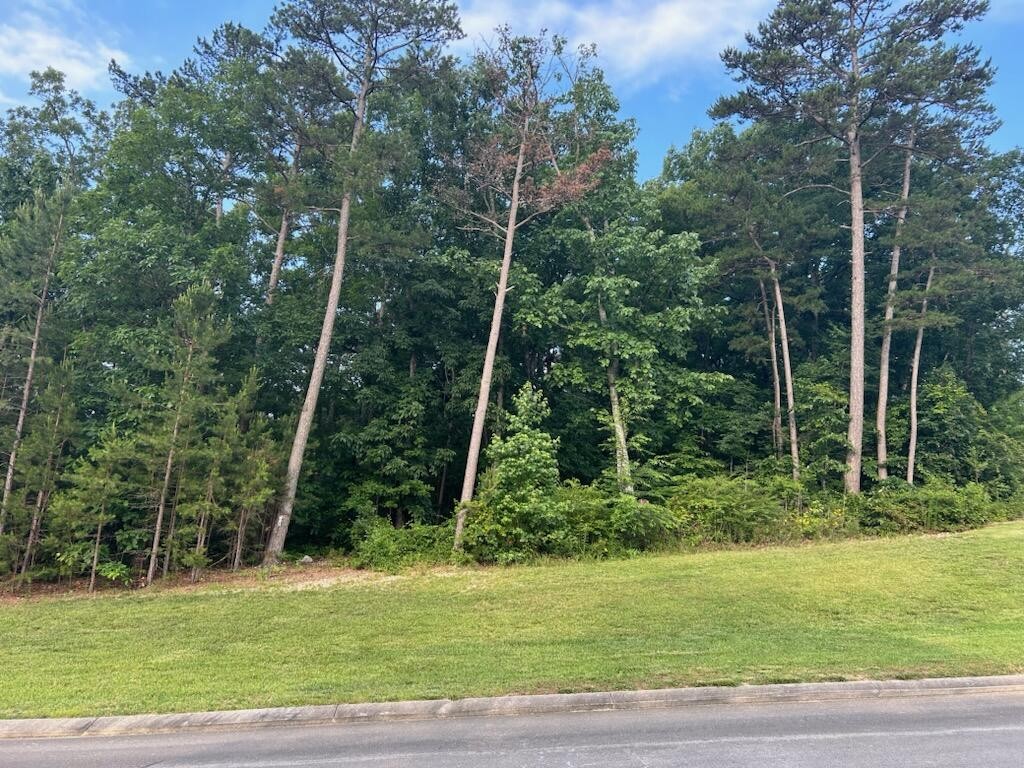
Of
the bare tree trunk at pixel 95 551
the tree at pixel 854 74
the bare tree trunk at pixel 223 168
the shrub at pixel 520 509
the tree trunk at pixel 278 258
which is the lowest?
the bare tree trunk at pixel 95 551

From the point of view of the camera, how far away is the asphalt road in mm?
4000

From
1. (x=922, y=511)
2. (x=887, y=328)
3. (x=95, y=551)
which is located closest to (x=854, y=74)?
(x=887, y=328)

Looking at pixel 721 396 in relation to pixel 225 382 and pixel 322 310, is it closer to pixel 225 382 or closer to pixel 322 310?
pixel 322 310

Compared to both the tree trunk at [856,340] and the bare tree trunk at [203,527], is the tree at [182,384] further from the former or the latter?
the tree trunk at [856,340]

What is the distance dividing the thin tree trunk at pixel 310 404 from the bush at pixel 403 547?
1.85 m

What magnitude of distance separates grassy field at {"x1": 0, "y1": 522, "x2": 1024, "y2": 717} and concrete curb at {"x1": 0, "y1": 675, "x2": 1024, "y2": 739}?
0.20m

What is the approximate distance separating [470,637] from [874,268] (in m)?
22.7

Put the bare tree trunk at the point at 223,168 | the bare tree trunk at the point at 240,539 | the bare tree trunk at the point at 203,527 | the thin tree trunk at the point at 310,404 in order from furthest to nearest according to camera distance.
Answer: the bare tree trunk at the point at 223,168
the thin tree trunk at the point at 310,404
the bare tree trunk at the point at 240,539
the bare tree trunk at the point at 203,527

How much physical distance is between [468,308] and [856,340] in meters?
12.1

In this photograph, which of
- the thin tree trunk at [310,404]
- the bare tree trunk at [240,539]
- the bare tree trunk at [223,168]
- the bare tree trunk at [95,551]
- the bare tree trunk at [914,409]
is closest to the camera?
the bare tree trunk at [95,551]

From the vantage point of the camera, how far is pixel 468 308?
18.6m

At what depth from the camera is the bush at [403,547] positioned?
41.3ft

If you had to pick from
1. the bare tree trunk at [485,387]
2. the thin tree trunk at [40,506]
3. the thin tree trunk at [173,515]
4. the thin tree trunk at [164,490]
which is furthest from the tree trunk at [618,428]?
the thin tree trunk at [40,506]

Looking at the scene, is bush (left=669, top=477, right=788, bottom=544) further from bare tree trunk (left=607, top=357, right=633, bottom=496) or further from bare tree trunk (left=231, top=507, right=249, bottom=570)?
bare tree trunk (left=231, top=507, right=249, bottom=570)
